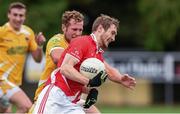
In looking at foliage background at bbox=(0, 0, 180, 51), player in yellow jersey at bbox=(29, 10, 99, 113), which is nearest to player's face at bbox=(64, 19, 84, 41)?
player in yellow jersey at bbox=(29, 10, 99, 113)

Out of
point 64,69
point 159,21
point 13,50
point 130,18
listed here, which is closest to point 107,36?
point 64,69

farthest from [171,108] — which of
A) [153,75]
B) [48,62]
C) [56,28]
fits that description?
[48,62]

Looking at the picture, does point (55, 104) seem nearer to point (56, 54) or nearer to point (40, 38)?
point (56, 54)

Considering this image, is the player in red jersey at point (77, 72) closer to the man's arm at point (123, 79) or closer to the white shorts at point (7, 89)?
the man's arm at point (123, 79)

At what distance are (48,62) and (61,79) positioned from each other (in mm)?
1257

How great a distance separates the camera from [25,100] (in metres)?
13.1

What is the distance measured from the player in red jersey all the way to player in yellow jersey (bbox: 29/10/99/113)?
2.36 feet

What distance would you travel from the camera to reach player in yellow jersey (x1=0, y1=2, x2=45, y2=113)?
1333 centimetres

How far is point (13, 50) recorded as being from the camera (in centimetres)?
1353

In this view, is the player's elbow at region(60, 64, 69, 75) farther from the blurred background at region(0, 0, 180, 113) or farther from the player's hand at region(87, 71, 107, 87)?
the blurred background at region(0, 0, 180, 113)

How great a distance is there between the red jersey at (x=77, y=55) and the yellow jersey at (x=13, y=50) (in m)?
3.32

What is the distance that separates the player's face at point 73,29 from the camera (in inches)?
425

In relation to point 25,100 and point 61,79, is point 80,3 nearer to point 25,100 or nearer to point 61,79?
point 25,100

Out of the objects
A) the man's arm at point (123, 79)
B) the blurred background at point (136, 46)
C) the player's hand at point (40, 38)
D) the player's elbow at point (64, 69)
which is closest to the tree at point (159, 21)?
the blurred background at point (136, 46)
